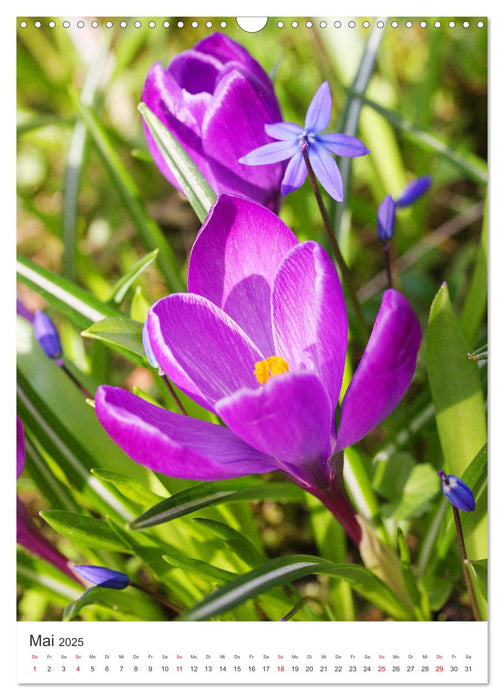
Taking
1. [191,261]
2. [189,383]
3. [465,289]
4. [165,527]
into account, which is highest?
[465,289]

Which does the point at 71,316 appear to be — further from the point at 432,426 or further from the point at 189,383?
the point at 432,426

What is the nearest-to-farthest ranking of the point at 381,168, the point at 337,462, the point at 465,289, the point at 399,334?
the point at 399,334, the point at 337,462, the point at 465,289, the point at 381,168

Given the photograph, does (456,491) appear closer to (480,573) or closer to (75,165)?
(480,573)

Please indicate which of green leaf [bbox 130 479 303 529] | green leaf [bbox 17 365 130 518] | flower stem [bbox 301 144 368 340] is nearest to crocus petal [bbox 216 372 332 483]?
green leaf [bbox 130 479 303 529]

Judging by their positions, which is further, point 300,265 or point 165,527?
point 165,527

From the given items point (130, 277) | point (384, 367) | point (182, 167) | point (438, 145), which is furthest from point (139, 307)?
point (438, 145)

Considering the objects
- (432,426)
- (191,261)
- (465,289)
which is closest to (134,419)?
(191,261)

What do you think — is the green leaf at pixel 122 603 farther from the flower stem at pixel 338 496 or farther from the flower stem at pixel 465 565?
the flower stem at pixel 465 565

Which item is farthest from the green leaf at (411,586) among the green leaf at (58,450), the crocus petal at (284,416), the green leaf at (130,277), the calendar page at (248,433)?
the green leaf at (130,277)
